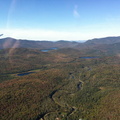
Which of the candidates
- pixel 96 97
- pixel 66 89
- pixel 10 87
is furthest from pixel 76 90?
pixel 10 87

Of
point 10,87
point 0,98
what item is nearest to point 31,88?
point 10,87

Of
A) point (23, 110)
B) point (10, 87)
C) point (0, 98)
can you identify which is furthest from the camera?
point (10, 87)

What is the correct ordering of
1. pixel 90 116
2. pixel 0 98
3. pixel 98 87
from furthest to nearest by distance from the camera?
pixel 98 87
pixel 0 98
pixel 90 116

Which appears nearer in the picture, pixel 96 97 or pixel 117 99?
pixel 117 99

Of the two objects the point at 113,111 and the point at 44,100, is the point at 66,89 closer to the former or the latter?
the point at 44,100

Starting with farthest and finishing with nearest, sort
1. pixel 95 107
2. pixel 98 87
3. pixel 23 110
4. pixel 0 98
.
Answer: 1. pixel 98 87
2. pixel 0 98
3. pixel 95 107
4. pixel 23 110

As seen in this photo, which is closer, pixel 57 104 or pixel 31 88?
pixel 57 104

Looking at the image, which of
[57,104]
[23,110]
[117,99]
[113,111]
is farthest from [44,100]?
[117,99]

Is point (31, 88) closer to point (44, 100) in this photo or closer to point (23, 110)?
point (44, 100)

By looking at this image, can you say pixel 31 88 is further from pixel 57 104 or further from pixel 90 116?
pixel 90 116

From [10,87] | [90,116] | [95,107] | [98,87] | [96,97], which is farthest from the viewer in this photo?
[98,87]
